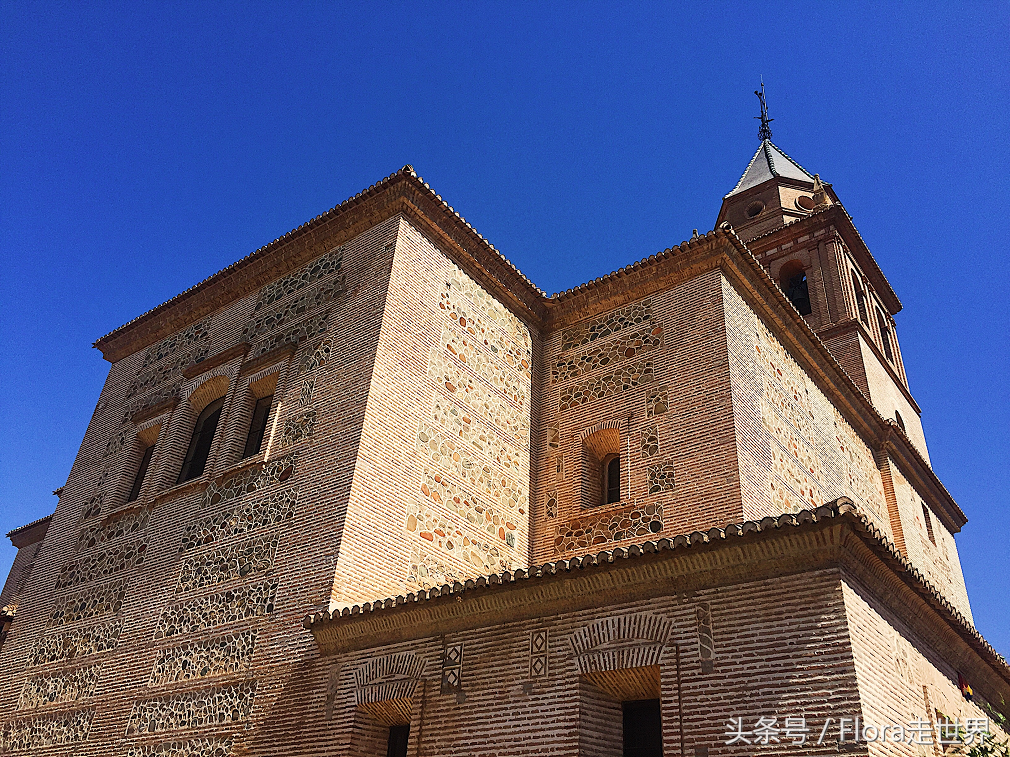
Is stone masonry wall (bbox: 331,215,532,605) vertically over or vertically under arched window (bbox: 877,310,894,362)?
under

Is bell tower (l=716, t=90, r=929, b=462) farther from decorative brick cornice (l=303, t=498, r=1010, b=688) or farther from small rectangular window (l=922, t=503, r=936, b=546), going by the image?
decorative brick cornice (l=303, t=498, r=1010, b=688)

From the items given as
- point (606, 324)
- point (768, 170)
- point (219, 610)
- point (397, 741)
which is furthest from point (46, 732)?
point (768, 170)

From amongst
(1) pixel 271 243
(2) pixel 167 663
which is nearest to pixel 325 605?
(2) pixel 167 663

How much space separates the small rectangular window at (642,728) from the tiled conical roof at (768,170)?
17.2 metres

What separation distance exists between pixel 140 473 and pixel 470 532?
5.08 metres

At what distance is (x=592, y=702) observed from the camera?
5887 mm

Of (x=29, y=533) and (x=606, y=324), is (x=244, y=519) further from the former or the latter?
(x=29, y=533)

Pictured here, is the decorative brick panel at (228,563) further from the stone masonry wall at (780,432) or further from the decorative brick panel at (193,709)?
the stone masonry wall at (780,432)

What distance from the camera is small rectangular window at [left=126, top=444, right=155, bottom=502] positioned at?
10.8 metres

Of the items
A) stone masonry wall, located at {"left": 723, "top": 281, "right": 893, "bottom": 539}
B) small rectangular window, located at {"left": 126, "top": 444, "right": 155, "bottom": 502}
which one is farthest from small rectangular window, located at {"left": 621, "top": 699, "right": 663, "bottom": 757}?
small rectangular window, located at {"left": 126, "top": 444, "right": 155, "bottom": 502}

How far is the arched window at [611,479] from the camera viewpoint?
31.1ft

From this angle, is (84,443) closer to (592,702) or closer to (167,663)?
(167,663)

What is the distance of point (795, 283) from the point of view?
17484 millimetres

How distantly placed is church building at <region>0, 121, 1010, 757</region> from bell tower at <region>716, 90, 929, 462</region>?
252 cm
